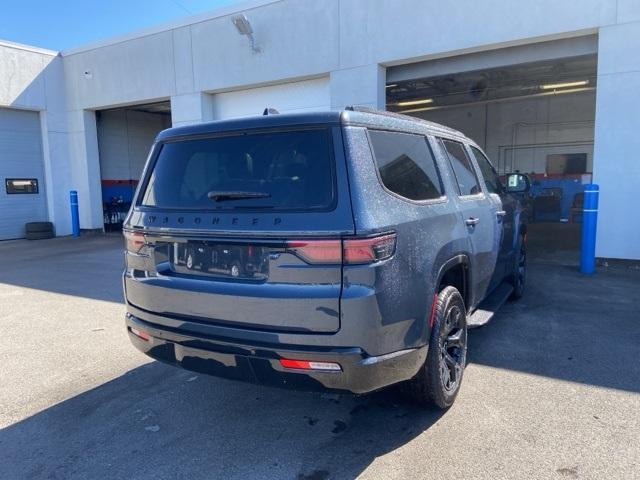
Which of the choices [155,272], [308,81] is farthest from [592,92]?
[155,272]

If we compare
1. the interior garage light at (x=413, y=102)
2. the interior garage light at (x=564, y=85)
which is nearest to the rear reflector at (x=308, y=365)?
the interior garage light at (x=564, y=85)

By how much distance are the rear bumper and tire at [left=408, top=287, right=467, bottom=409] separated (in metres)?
0.20

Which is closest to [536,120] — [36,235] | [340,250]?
[36,235]

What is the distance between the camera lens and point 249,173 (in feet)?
9.42

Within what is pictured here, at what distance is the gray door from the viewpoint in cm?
1491

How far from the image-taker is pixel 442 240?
10.6 feet

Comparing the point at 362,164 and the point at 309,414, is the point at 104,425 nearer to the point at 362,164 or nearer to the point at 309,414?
the point at 309,414

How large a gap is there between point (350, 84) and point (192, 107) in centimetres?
474

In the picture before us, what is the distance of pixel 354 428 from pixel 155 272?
1.62 metres

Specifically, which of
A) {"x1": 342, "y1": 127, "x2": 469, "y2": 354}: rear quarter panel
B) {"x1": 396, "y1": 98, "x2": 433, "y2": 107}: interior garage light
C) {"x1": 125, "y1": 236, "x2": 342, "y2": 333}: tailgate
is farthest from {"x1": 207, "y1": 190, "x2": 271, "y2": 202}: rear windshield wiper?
{"x1": 396, "y1": 98, "x2": 433, "y2": 107}: interior garage light

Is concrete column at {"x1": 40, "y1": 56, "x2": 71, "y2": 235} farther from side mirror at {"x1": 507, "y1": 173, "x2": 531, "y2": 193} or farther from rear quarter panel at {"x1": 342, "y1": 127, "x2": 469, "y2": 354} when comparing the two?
rear quarter panel at {"x1": 342, "y1": 127, "x2": 469, "y2": 354}

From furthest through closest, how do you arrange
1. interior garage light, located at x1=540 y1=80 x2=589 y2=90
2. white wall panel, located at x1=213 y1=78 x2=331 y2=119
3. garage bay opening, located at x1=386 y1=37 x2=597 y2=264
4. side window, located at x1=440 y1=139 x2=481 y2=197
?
1. interior garage light, located at x1=540 y1=80 x2=589 y2=90
2. garage bay opening, located at x1=386 y1=37 x2=597 y2=264
3. white wall panel, located at x1=213 y1=78 x2=331 y2=119
4. side window, located at x1=440 y1=139 x2=481 y2=197

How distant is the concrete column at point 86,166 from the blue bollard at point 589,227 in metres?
14.3

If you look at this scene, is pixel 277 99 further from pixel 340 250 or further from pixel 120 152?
pixel 340 250
